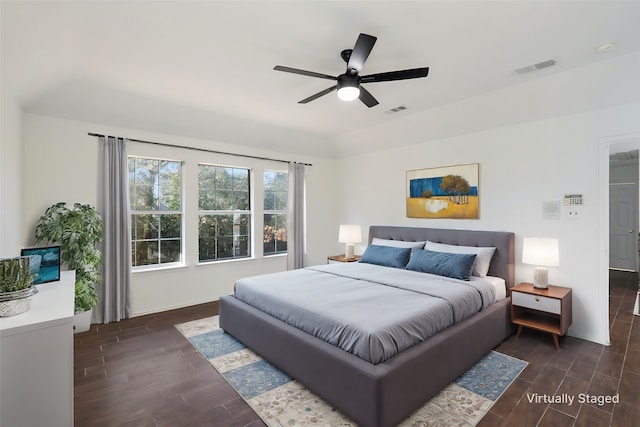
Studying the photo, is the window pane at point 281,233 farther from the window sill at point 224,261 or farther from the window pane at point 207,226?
the window pane at point 207,226

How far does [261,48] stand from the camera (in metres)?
2.53

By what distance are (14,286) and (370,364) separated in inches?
83.1

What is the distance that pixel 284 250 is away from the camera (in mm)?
5684

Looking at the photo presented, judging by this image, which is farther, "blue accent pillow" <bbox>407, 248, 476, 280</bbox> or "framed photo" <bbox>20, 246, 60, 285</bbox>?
"blue accent pillow" <bbox>407, 248, 476, 280</bbox>

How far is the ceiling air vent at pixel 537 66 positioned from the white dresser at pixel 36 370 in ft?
13.1

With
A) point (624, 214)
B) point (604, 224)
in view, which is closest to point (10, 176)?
point (604, 224)

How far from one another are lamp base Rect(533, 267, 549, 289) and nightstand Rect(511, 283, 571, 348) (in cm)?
5

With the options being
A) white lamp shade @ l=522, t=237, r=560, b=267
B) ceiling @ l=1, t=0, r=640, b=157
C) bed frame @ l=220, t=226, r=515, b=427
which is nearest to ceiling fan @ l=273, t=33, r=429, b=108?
ceiling @ l=1, t=0, r=640, b=157

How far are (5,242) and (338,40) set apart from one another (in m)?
3.15

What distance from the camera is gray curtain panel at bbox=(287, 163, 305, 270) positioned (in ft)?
17.9

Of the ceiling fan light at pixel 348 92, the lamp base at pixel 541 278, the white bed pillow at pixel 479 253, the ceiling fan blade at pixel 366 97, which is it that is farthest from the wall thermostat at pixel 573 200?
the ceiling fan light at pixel 348 92

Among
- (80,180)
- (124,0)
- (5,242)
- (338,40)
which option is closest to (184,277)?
(80,180)

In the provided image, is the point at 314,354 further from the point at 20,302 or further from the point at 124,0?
the point at 124,0

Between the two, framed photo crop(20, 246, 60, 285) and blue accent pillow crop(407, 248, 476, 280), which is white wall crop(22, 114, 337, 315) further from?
blue accent pillow crop(407, 248, 476, 280)
